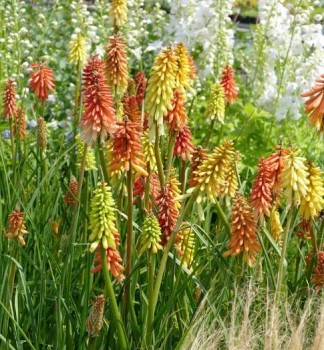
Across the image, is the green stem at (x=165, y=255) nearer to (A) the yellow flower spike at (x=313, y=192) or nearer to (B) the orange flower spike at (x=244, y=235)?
(B) the orange flower spike at (x=244, y=235)

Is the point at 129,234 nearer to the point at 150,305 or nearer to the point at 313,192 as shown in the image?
the point at 150,305

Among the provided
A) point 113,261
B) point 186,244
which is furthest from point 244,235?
point 113,261

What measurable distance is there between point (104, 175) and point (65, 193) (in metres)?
0.82

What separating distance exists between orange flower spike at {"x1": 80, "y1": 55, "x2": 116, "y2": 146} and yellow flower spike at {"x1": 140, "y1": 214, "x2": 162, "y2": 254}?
0.32m

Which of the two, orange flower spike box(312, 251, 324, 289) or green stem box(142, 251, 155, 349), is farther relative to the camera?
orange flower spike box(312, 251, 324, 289)

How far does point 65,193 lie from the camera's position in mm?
3879

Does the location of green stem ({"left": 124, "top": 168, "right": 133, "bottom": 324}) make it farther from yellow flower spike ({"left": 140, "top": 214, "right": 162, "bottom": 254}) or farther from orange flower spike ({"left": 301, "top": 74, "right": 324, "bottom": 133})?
orange flower spike ({"left": 301, "top": 74, "right": 324, "bottom": 133})

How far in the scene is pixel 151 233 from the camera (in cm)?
285

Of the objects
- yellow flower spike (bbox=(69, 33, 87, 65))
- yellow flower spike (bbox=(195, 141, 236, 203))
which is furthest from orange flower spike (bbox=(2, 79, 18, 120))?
yellow flower spike (bbox=(195, 141, 236, 203))

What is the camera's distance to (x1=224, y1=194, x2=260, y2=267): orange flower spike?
3.05 meters

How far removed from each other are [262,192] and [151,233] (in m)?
0.48

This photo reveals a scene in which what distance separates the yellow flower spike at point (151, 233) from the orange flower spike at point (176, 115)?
0.47 m

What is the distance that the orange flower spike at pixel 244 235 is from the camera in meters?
3.05

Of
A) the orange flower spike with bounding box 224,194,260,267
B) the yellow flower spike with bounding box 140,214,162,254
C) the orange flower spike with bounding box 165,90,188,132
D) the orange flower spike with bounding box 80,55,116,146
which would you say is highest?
the orange flower spike with bounding box 80,55,116,146
